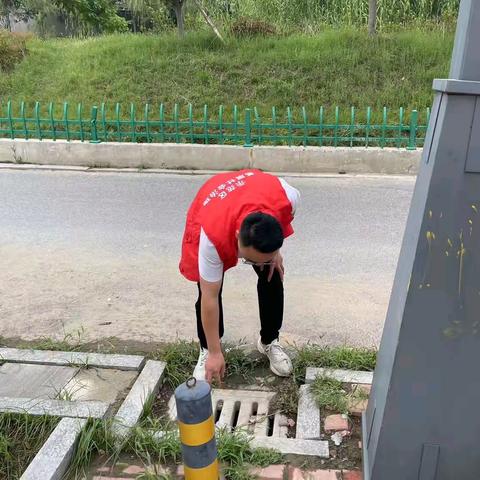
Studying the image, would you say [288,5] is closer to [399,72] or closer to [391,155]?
[399,72]

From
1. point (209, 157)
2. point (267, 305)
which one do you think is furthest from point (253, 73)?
point (267, 305)

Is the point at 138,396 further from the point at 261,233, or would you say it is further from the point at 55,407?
the point at 261,233

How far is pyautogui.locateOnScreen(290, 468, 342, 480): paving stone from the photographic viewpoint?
6.72ft

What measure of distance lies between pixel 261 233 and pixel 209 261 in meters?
0.33

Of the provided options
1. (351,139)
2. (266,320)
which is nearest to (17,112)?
(351,139)

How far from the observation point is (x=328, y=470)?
2096 millimetres

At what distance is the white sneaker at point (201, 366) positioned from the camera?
2658 millimetres

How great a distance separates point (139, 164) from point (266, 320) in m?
5.33

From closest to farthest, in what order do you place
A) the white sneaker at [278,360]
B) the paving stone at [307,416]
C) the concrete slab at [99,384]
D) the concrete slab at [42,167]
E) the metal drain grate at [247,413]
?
the paving stone at [307,416] → the metal drain grate at [247,413] → the concrete slab at [99,384] → the white sneaker at [278,360] → the concrete slab at [42,167]

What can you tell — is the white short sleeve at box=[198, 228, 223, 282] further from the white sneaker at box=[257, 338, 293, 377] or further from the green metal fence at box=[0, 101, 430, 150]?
the green metal fence at box=[0, 101, 430, 150]

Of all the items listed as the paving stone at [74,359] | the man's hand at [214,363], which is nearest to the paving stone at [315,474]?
the man's hand at [214,363]

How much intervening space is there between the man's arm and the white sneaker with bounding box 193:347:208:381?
0.25 metres

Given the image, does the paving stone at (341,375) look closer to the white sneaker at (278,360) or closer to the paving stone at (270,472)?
the white sneaker at (278,360)

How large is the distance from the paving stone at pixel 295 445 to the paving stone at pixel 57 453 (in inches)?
30.1
